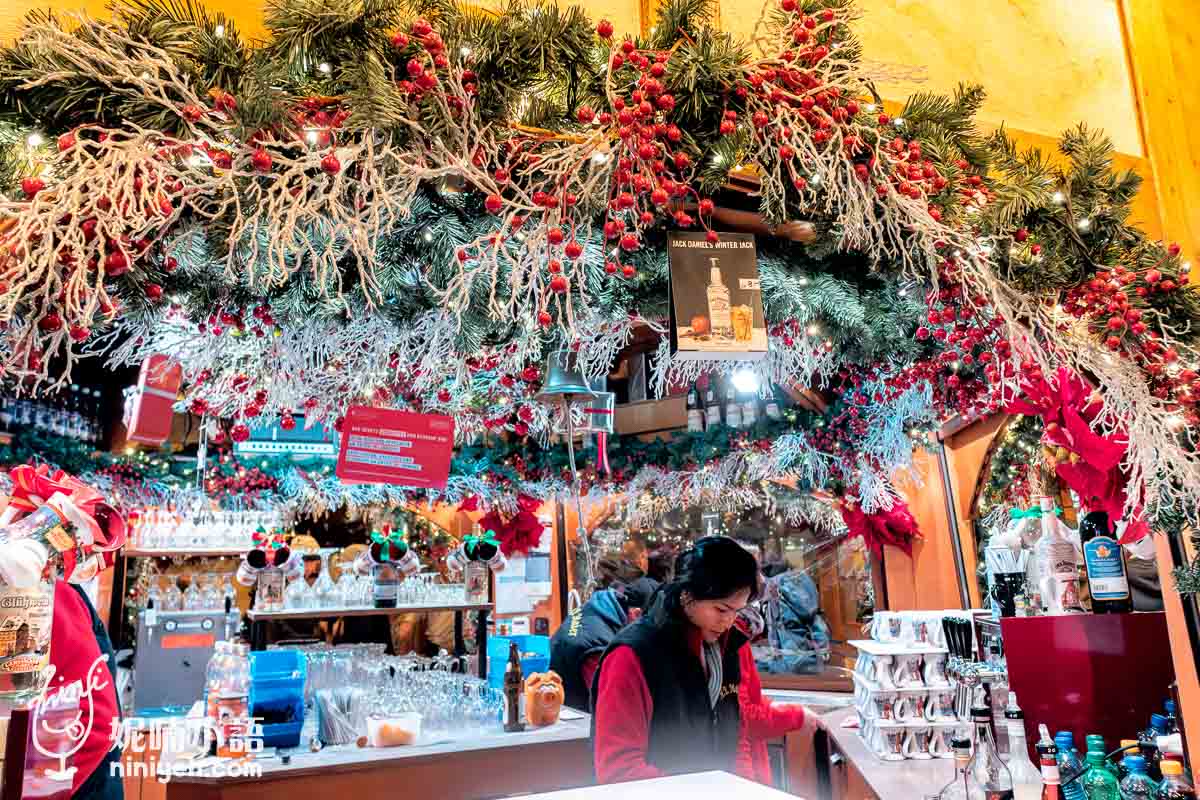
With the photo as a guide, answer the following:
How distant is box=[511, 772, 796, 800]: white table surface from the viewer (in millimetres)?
780

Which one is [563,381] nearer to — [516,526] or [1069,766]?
[1069,766]

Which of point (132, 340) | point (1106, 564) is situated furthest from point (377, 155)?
point (1106, 564)

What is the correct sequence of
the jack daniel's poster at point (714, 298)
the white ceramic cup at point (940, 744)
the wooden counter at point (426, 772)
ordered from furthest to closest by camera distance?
the wooden counter at point (426, 772)
the white ceramic cup at point (940, 744)
the jack daniel's poster at point (714, 298)

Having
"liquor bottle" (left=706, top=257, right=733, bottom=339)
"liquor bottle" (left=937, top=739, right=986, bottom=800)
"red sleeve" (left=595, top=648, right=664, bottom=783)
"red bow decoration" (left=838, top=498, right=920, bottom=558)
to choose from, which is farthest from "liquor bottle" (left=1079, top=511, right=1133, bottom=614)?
"red bow decoration" (left=838, top=498, right=920, bottom=558)

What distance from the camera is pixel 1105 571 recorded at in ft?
8.62

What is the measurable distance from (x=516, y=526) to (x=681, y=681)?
368cm

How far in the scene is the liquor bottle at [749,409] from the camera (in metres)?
5.14

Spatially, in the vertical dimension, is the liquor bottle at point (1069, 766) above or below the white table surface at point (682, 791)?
below

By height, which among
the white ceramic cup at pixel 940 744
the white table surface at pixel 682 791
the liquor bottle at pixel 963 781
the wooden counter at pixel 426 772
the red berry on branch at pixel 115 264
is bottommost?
the wooden counter at pixel 426 772

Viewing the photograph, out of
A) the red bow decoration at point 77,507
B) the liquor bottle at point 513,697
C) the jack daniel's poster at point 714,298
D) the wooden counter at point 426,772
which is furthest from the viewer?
the liquor bottle at point 513,697

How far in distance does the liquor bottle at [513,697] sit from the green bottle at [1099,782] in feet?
8.06

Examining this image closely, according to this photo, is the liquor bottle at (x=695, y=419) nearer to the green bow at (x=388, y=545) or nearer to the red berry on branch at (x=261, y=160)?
the green bow at (x=388, y=545)

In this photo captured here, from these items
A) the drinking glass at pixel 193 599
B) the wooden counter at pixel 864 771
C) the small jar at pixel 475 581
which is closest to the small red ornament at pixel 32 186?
the wooden counter at pixel 864 771

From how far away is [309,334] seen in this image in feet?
9.15
